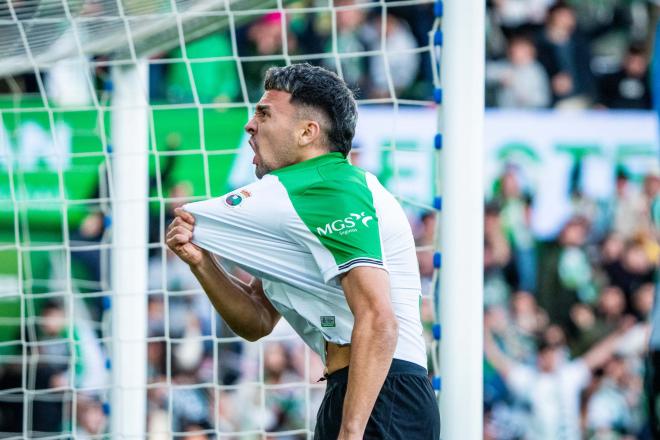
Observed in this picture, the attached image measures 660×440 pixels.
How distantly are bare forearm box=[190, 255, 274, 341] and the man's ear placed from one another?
0.35 m

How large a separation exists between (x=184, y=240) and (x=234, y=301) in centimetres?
27

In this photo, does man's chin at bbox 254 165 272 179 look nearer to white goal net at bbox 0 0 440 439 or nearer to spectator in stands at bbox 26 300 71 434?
white goal net at bbox 0 0 440 439

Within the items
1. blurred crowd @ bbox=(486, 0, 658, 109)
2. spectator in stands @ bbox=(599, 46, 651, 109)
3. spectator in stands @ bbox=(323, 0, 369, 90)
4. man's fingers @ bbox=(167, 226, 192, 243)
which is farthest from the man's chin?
spectator in stands @ bbox=(599, 46, 651, 109)

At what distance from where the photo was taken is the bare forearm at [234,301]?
2.81 m

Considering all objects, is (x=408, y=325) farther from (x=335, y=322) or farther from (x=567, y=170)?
(x=567, y=170)

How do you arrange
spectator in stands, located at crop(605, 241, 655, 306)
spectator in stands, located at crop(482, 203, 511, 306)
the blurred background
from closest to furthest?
the blurred background < spectator in stands, located at crop(482, 203, 511, 306) < spectator in stands, located at crop(605, 241, 655, 306)

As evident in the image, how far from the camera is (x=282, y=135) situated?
9.18ft

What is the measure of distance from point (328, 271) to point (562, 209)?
239 inches

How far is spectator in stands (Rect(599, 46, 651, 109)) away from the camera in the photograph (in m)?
8.70

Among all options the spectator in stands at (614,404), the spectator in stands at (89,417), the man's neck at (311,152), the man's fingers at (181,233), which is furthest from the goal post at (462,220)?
the spectator in stands at (614,404)

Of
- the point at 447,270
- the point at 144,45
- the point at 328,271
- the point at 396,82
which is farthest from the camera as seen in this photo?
the point at 396,82

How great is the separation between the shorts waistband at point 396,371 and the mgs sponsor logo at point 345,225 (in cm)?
33

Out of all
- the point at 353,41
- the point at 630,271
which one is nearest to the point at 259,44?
the point at 353,41

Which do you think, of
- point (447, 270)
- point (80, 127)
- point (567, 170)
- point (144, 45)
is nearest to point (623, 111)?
point (567, 170)
